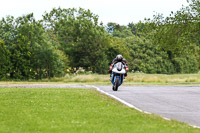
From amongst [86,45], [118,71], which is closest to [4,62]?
[86,45]

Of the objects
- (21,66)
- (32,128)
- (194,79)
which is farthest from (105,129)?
(21,66)

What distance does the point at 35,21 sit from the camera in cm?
5816

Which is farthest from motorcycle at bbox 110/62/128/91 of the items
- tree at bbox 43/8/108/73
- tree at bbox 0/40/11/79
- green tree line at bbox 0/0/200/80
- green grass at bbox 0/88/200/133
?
tree at bbox 43/8/108/73

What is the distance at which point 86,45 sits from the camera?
213ft

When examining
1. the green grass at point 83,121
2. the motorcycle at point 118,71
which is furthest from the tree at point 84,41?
the green grass at point 83,121

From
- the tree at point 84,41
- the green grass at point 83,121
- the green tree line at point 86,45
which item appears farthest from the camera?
the tree at point 84,41

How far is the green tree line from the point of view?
134ft

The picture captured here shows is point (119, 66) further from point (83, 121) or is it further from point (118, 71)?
point (83, 121)

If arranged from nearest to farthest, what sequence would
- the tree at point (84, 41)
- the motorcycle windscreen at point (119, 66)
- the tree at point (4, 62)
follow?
the motorcycle windscreen at point (119, 66), the tree at point (4, 62), the tree at point (84, 41)

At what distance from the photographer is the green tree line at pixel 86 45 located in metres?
40.8

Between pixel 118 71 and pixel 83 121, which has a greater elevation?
pixel 118 71

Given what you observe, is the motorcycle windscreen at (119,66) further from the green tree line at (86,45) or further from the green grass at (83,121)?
the green tree line at (86,45)

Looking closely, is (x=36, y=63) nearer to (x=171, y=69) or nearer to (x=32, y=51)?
(x=32, y=51)

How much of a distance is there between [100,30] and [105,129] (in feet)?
189
